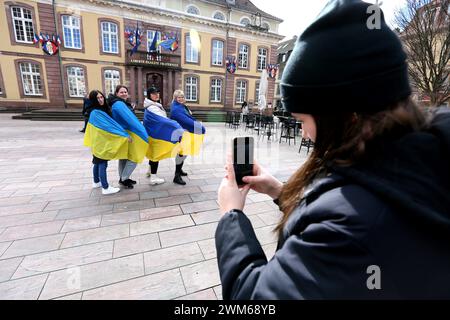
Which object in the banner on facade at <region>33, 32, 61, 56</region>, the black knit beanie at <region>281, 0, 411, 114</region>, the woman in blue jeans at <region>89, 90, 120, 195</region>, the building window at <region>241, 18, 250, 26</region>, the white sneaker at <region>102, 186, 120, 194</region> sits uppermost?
the building window at <region>241, 18, 250, 26</region>

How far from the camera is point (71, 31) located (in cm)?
1866

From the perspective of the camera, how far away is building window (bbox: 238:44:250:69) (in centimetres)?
2466

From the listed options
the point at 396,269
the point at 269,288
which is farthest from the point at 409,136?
the point at 269,288

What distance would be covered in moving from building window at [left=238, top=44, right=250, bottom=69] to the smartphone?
25615 mm

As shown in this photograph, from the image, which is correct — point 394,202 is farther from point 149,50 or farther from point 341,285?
point 149,50

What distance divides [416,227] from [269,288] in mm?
372

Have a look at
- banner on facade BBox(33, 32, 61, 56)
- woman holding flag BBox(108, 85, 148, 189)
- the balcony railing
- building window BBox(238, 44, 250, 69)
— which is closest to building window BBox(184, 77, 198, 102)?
the balcony railing

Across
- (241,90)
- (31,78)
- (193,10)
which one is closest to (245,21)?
(193,10)

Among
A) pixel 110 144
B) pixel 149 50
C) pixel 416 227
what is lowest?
→ pixel 110 144

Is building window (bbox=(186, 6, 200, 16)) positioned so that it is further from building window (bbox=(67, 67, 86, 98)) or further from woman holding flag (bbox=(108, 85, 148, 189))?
woman holding flag (bbox=(108, 85, 148, 189))

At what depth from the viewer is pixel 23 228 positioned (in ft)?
10.0

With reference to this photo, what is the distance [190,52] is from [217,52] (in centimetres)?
278

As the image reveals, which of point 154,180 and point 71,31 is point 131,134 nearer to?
point 154,180

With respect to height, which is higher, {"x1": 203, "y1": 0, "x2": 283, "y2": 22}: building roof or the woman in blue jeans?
{"x1": 203, "y1": 0, "x2": 283, "y2": 22}: building roof
